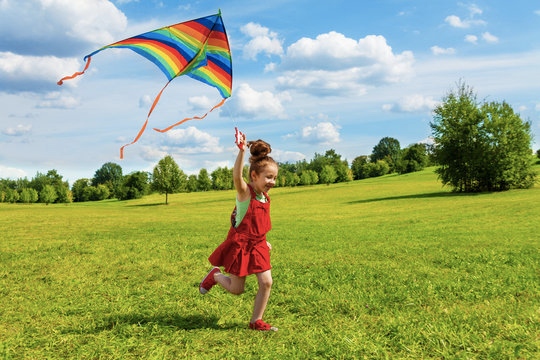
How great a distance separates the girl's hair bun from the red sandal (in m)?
2.03

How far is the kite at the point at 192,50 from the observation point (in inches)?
220

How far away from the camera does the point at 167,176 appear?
5975cm

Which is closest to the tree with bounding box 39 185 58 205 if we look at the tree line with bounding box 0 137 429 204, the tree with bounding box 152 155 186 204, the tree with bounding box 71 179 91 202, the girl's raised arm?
the tree line with bounding box 0 137 429 204

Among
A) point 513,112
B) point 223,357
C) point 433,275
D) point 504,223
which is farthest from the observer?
point 513,112

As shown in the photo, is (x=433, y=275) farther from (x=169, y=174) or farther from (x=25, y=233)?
(x=169, y=174)

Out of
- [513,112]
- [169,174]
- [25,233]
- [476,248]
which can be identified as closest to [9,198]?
[169,174]

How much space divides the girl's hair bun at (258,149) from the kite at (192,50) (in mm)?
803

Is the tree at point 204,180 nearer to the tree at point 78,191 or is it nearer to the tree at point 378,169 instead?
the tree at point 78,191

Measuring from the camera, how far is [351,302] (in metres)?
6.39

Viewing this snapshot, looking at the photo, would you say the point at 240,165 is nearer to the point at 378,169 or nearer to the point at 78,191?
the point at 78,191

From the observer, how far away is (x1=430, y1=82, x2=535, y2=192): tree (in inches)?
1577

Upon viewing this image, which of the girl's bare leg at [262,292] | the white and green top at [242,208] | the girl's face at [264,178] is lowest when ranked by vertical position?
the girl's bare leg at [262,292]

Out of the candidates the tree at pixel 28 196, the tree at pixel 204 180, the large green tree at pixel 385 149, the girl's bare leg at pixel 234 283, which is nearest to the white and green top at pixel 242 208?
the girl's bare leg at pixel 234 283

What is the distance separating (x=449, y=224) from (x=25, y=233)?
60.0 ft
